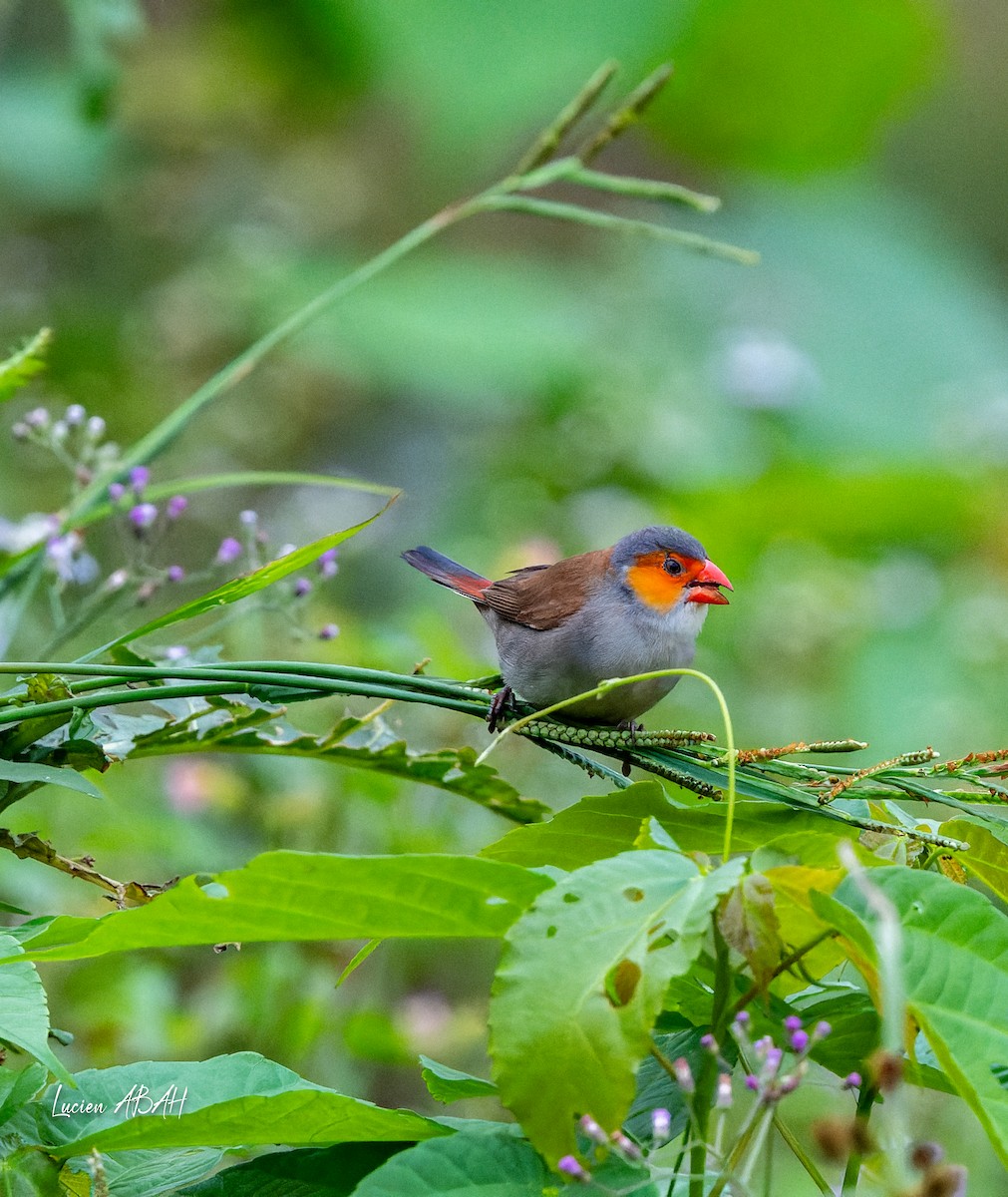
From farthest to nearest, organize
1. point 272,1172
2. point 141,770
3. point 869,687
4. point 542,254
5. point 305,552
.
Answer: point 542,254
point 869,687
point 141,770
point 305,552
point 272,1172

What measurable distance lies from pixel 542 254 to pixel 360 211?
1.89 meters

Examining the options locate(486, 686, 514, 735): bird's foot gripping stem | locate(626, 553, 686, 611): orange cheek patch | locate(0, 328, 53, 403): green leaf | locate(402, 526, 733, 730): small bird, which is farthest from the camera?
locate(626, 553, 686, 611): orange cheek patch

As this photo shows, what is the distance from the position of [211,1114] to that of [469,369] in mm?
5280

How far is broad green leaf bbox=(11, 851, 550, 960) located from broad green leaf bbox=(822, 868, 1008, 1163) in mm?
247

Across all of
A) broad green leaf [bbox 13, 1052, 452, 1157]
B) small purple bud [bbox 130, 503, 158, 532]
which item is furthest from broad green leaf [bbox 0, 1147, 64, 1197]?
small purple bud [bbox 130, 503, 158, 532]

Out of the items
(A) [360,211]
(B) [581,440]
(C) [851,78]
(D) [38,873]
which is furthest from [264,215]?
(D) [38,873]

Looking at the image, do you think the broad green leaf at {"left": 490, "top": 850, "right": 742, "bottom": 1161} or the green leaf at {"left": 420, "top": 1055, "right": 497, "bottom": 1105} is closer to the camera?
the broad green leaf at {"left": 490, "top": 850, "right": 742, "bottom": 1161}

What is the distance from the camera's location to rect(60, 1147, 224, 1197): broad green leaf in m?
1.15

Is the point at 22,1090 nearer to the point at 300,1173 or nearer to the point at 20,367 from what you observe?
the point at 300,1173

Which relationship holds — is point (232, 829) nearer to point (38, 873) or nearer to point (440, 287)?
point (38, 873)

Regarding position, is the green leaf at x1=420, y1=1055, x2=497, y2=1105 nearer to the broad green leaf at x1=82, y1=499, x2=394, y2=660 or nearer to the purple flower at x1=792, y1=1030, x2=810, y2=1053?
the purple flower at x1=792, y1=1030, x2=810, y2=1053

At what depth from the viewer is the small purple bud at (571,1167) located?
0.92 metres

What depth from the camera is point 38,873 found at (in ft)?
9.49

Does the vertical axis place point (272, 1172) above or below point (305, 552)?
below
